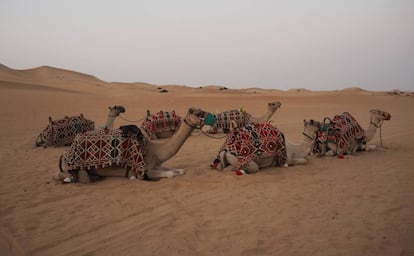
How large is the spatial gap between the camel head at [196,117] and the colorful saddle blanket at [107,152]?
3.37 feet

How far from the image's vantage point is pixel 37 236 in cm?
438

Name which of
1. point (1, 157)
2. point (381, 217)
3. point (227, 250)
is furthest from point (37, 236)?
point (1, 157)

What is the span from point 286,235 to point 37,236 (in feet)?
10.0

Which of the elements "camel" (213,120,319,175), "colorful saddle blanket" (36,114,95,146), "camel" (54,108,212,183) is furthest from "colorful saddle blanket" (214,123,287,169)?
"colorful saddle blanket" (36,114,95,146)

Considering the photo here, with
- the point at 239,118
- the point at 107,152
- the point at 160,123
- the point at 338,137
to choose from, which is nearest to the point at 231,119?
the point at 239,118

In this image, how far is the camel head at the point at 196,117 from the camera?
6430mm

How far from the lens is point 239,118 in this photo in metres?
13.1

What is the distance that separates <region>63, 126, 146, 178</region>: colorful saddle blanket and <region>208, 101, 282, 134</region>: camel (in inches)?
250

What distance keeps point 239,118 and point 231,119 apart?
36cm

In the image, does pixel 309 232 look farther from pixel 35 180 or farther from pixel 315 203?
pixel 35 180

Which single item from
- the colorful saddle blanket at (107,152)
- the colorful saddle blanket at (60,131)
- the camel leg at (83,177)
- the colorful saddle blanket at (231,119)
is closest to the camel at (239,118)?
the colorful saddle blanket at (231,119)

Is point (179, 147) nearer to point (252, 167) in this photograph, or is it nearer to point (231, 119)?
point (252, 167)

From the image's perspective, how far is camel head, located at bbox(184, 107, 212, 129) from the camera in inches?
253

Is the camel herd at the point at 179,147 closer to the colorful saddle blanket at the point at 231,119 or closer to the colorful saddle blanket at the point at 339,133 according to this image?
the colorful saddle blanket at the point at 339,133
